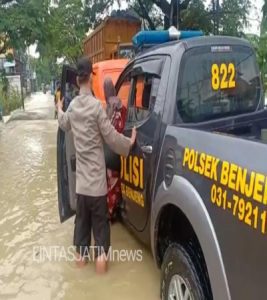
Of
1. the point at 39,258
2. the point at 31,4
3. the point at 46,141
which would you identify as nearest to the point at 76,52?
the point at 31,4

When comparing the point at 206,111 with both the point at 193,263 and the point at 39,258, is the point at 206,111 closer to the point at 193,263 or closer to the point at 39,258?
the point at 193,263

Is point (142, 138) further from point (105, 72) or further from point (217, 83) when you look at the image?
point (105, 72)

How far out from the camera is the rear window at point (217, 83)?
317cm

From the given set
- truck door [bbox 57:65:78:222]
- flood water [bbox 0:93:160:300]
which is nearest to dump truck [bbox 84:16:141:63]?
flood water [bbox 0:93:160:300]

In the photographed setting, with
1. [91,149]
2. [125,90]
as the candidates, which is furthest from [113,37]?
[91,149]

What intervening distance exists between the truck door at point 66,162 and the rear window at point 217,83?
1.43 m

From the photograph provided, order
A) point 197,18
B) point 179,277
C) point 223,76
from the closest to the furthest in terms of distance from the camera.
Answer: point 179,277 → point 223,76 → point 197,18

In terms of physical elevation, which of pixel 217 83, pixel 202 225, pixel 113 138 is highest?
pixel 217 83

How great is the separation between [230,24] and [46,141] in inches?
305

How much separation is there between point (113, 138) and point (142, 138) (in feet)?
0.85

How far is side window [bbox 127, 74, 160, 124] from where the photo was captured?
3.38m

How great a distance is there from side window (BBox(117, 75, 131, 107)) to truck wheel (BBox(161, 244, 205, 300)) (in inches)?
69.8

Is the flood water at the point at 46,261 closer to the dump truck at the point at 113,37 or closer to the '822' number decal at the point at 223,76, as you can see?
the '822' number decal at the point at 223,76

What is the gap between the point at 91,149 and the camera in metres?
3.66
